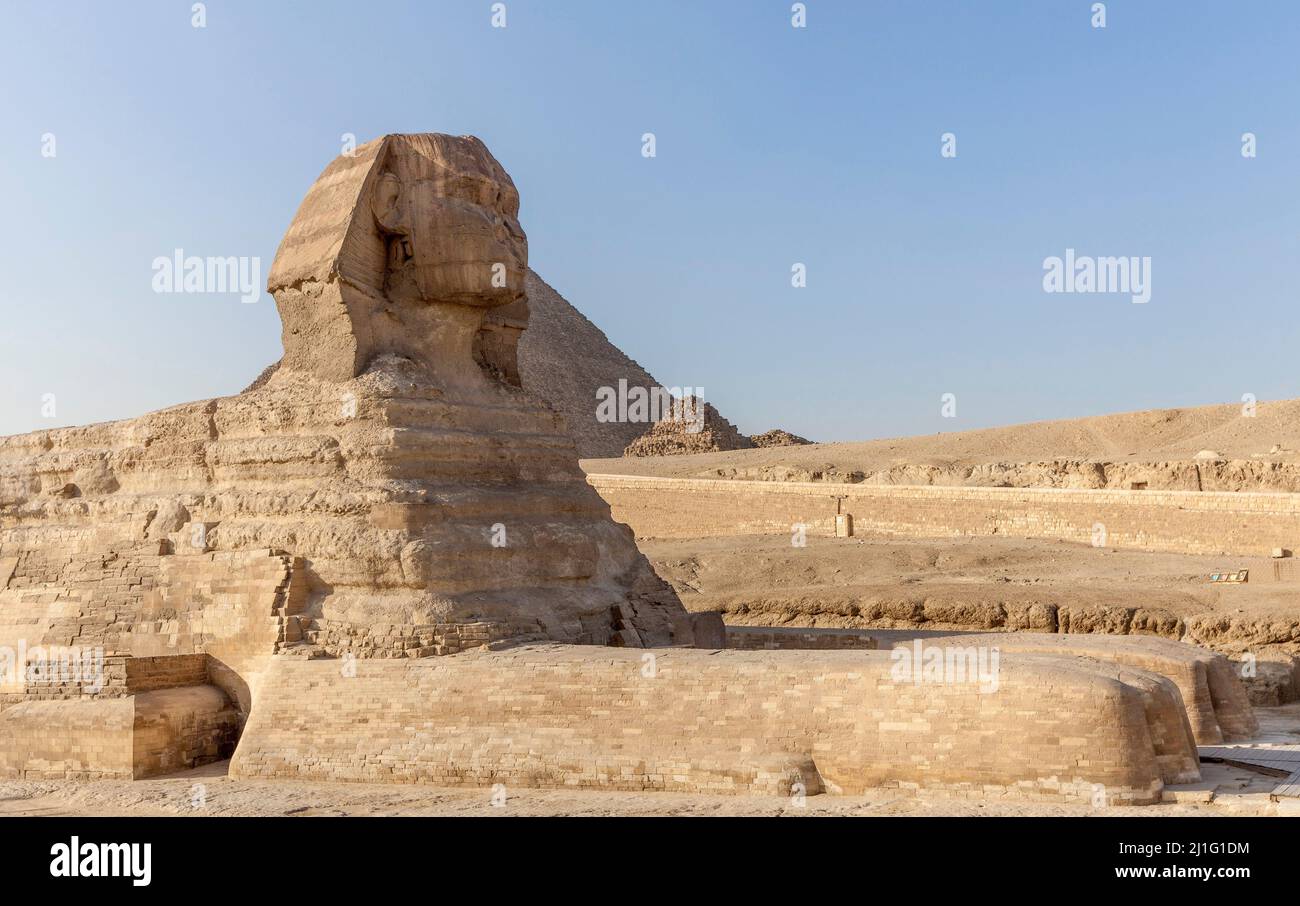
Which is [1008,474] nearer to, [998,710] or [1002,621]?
[1002,621]

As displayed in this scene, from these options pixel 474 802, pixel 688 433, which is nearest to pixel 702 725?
pixel 474 802

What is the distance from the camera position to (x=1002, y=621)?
15852mm

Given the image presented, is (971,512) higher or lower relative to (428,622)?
higher

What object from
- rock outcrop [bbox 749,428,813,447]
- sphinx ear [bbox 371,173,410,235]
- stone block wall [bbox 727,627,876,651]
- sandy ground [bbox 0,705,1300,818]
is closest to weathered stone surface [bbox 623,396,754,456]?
rock outcrop [bbox 749,428,813,447]

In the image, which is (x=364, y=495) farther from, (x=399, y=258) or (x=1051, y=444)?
(x=1051, y=444)

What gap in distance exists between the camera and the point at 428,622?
8500 millimetres

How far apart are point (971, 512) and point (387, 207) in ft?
58.4

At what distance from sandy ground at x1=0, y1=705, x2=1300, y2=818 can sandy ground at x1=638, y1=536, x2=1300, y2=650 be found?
643 cm

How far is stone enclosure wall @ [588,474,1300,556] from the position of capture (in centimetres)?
2094

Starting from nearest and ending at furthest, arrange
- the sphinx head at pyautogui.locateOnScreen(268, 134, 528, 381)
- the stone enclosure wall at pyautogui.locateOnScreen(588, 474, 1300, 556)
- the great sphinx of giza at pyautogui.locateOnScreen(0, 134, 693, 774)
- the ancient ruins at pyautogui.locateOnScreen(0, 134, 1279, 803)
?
the ancient ruins at pyautogui.locateOnScreen(0, 134, 1279, 803)
the great sphinx of giza at pyautogui.locateOnScreen(0, 134, 693, 774)
the sphinx head at pyautogui.locateOnScreen(268, 134, 528, 381)
the stone enclosure wall at pyautogui.locateOnScreen(588, 474, 1300, 556)

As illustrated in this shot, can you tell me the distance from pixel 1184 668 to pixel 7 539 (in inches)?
391

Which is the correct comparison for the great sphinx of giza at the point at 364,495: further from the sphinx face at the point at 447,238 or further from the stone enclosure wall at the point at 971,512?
the stone enclosure wall at the point at 971,512

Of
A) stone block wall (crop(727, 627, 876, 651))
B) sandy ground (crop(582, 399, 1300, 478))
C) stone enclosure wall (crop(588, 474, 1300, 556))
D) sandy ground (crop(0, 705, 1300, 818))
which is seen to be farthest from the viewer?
sandy ground (crop(582, 399, 1300, 478))

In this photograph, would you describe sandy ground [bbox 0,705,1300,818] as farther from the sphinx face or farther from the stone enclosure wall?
the stone enclosure wall
